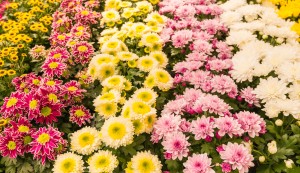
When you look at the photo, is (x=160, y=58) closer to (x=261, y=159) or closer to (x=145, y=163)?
(x=145, y=163)

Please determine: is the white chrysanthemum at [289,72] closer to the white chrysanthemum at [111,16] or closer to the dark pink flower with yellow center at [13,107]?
the white chrysanthemum at [111,16]

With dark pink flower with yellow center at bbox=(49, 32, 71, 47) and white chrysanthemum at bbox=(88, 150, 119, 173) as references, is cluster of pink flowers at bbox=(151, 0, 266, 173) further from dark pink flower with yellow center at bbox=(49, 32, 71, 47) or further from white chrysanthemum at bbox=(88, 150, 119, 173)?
dark pink flower with yellow center at bbox=(49, 32, 71, 47)

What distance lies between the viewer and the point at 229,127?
2510mm

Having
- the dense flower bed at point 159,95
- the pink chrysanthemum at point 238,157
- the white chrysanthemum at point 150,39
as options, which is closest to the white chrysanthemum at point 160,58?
the dense flower bed at point 159,95

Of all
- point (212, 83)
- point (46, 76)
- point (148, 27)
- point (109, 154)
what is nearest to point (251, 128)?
point (212, 83)

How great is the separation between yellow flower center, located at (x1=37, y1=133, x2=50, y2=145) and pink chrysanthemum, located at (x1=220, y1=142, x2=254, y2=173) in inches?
56.7

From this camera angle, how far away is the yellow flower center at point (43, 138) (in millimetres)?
2676

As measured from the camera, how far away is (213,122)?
2.58 meters

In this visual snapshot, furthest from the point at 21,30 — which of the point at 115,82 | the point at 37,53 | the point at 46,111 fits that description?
the point at 115,82

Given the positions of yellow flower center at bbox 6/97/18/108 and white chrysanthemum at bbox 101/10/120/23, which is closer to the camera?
yellow flower center at bbox 6/97/18/108

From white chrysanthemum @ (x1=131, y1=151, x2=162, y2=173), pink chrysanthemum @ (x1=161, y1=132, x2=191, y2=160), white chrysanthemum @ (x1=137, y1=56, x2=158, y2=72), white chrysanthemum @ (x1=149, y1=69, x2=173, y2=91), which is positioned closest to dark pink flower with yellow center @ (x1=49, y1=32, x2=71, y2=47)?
white chrysanthemum @ (x1=137, y1=56, x2=158, y2=72)

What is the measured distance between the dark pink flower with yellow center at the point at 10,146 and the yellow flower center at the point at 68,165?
0.40 metres

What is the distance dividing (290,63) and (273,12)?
1.16m

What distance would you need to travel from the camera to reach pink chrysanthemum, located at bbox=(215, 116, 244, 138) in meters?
2.51
